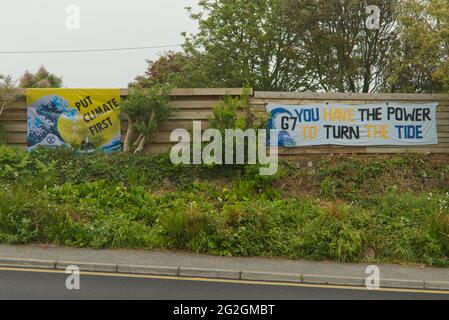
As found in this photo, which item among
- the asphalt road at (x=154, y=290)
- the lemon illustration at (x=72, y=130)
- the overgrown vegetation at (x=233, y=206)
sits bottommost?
the asphalt road at (x=154, y=290)

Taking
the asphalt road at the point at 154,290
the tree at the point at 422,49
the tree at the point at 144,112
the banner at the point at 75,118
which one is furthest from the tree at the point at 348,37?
the asphalt road at the point at 154,290

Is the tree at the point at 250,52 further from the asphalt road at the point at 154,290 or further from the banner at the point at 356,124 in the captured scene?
the asphalt road at the point at 154,290

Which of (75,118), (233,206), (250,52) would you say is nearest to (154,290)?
(233,206)

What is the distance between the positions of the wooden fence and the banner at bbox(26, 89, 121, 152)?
11.9 inches

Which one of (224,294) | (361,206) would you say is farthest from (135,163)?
(224,294)

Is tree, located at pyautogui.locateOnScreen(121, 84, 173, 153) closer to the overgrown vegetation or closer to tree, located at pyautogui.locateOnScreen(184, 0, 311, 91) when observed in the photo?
the overgrown vegetation

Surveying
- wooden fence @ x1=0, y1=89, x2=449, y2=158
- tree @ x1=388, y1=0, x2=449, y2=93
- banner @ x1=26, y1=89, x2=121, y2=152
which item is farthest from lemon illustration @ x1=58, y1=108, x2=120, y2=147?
tree @ x1=388, y1=0, x2=449, y2=93

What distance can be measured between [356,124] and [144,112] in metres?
5.86

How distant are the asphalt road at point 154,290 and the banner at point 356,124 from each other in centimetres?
673

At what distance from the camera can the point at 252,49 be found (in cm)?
1955

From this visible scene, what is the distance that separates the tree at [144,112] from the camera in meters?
12.8
